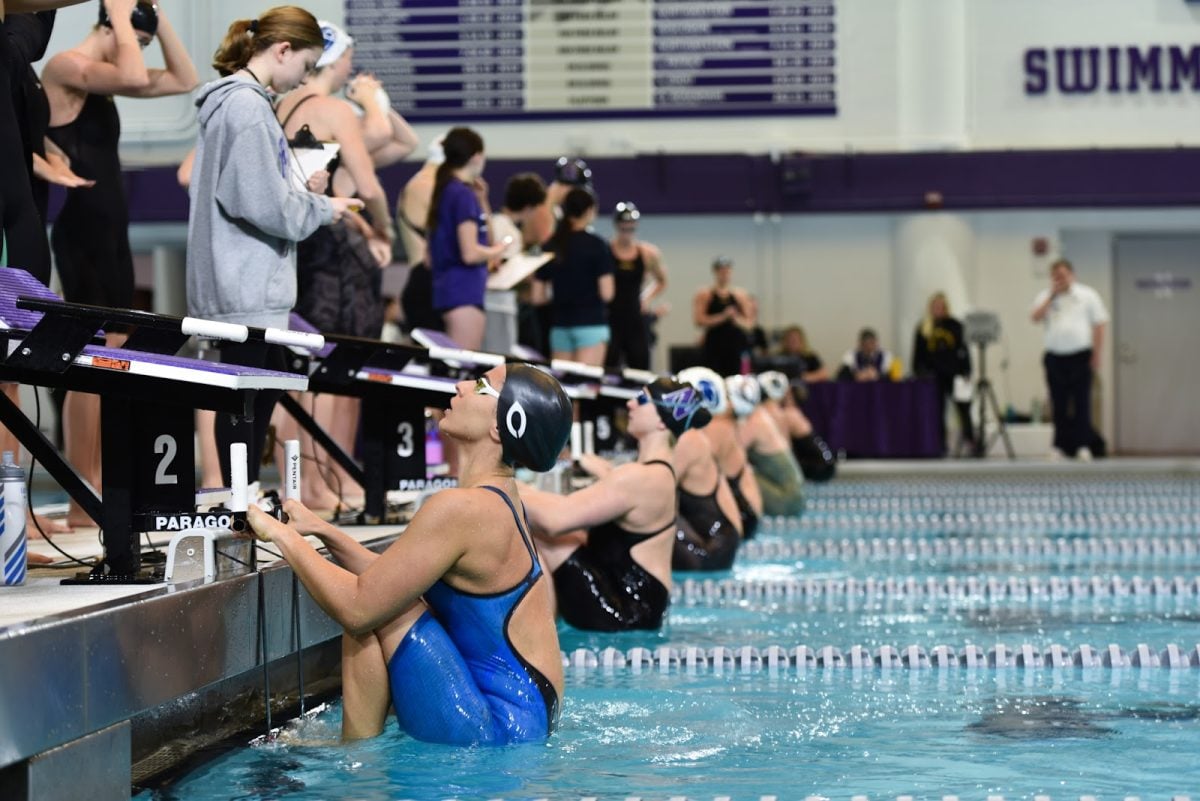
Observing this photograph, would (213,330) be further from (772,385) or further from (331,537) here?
(772,385)

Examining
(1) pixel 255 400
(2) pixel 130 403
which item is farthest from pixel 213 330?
(1) pixel 255 400

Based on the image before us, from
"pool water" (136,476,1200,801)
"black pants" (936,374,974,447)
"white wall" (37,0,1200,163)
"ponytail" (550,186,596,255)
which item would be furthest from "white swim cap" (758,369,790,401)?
"white wall" (37,0,1200,163)

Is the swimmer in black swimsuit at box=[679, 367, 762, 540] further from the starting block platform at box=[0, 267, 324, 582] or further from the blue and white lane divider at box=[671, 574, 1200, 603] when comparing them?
the starting block platform at box=[0, 267, 324, 582]

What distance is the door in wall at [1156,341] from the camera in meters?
18.0

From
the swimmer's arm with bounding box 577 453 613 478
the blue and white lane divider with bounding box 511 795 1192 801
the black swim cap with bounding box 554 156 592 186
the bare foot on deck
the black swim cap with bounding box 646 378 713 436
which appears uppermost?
the black swim cap with bounding box 554 156 592 186

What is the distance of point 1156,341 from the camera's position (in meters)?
18.1

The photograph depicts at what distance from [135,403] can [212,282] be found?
3.54 ft

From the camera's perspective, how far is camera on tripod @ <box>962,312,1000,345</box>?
51.1 ft

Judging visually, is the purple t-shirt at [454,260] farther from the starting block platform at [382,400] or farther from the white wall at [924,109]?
the white wall at [924,109]

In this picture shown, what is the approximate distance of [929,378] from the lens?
1511cm

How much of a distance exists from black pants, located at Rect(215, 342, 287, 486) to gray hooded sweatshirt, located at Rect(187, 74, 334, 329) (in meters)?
0.08

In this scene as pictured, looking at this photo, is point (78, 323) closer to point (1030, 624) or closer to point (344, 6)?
point (1030, 624)

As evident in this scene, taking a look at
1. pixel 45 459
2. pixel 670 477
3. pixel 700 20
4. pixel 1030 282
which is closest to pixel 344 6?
pixel 700 20

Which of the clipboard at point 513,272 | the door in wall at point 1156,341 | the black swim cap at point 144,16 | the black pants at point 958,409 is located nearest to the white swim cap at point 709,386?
the clipboard at point 513,272
